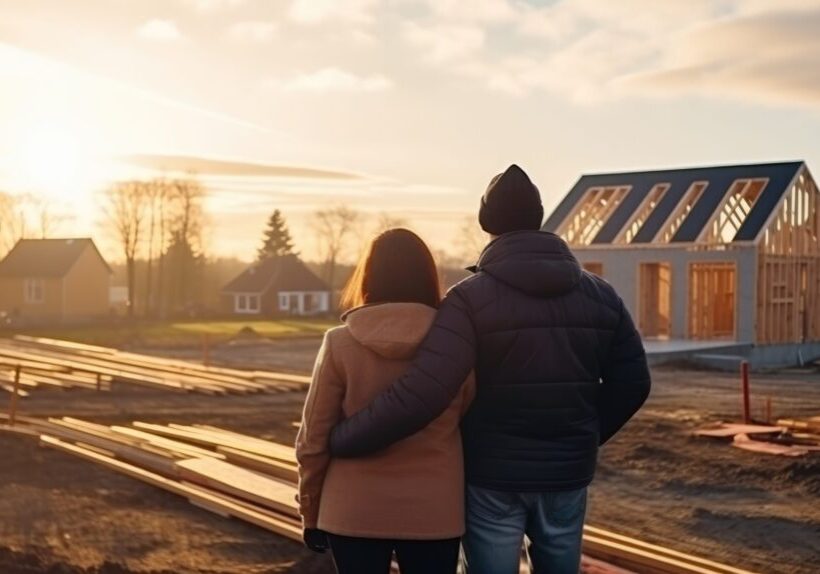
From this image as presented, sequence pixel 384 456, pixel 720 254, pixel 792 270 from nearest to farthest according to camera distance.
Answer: pixel 384 456 < pixel 720 254 < pixel 792 270

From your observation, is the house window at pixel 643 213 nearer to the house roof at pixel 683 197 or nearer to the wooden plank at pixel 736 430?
the house roof at pixel 683 197

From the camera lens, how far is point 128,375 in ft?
58.6

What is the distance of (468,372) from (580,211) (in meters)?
27.7

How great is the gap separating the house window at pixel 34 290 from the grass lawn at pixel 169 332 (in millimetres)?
8859

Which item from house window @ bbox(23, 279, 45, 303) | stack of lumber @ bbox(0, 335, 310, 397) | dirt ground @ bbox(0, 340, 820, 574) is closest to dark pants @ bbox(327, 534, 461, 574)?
dirt ground @ bbox(0, 340, 820, 574)

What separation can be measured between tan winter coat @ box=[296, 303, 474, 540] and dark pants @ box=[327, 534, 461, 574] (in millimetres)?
48

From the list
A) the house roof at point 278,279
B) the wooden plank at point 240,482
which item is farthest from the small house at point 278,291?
the wooden plank at point 240,482

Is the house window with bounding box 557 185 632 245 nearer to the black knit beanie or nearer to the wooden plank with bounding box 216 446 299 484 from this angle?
the wooden plank with bounding box 216 446 299 484

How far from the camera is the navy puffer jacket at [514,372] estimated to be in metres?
3.00

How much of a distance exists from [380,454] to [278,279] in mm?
59722

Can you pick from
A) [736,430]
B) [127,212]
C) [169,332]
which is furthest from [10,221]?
[736,430]

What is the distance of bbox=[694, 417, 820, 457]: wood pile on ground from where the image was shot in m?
11.7

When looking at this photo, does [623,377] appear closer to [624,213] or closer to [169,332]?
[624,213]

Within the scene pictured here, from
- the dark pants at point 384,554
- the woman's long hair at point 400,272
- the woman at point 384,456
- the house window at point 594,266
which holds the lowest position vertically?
the dark pants at point 384,554
